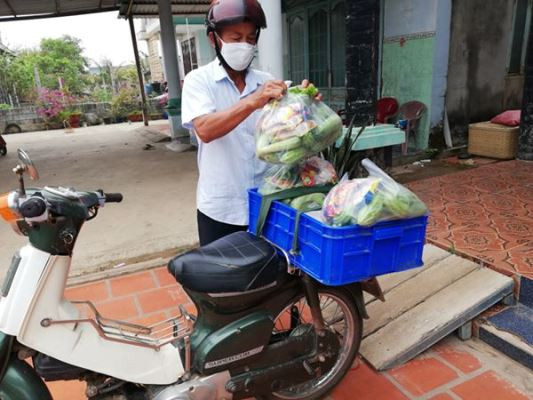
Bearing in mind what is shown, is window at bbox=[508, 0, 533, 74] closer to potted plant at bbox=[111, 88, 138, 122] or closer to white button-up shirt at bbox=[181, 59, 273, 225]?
white button-up shirt at bbox=[181, 59, 273, 225]

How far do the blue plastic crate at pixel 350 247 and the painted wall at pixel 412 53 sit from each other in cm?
447

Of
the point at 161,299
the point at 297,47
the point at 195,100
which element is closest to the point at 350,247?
the point at 195,100

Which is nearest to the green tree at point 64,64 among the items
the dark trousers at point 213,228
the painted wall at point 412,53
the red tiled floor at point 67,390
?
the painted wall at point 412,53

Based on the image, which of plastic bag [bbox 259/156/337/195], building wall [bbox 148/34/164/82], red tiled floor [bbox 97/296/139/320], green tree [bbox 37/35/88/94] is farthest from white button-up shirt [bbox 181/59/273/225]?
building wall [bbox 148/34/164/82]

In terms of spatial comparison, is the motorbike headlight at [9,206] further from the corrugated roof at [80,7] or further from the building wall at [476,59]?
the corrugated roof at [80,7]

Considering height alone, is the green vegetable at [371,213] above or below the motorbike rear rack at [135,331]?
above

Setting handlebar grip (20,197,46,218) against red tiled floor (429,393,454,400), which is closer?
handlebar grip (20,197,46,218)

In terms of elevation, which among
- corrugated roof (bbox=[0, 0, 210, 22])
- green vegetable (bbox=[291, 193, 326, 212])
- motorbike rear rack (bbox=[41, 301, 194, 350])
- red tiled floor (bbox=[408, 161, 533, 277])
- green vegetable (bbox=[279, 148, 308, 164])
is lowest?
red tiled floor (bbox=[408, 161, 533, 277])

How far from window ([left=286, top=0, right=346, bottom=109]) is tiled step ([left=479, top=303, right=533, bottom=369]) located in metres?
5.37

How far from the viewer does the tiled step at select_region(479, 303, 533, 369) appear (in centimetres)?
215

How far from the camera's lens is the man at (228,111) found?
1672 millimetres

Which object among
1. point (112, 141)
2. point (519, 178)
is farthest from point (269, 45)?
point (112, 141)

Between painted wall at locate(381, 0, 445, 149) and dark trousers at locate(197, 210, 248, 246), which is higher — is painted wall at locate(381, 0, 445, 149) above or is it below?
above

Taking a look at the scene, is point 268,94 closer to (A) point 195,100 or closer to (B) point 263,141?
(B) point 263,141
